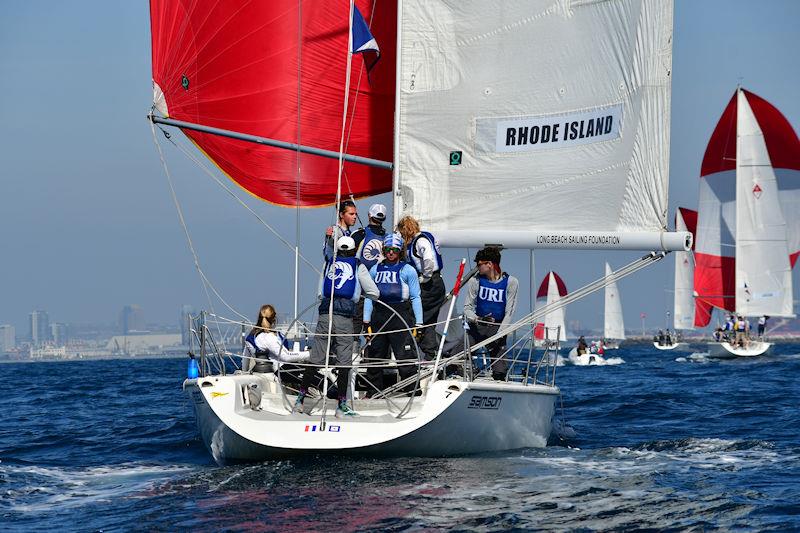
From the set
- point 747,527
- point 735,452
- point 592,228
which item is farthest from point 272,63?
point 747,527

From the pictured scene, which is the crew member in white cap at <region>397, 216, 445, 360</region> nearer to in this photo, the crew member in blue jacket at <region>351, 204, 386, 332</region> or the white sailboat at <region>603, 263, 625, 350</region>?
the crew member in blue jacket at <region>351, 204, 386, 332</region>

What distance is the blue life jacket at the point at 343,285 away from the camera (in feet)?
33.1

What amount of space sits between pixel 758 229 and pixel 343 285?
40777 mm

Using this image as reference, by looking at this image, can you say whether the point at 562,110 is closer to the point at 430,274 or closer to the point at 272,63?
the point at 430,274

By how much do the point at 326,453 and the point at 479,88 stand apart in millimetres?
4352

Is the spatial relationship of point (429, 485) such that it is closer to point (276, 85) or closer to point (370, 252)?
point (370, 252)

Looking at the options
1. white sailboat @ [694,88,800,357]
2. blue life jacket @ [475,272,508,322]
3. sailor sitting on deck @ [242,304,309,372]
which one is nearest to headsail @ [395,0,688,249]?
blue life jacket @ [475,272,508,322]

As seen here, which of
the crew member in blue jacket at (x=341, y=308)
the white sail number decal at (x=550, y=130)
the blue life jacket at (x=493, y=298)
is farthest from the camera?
the blue life jacket at (x=493, y=298)

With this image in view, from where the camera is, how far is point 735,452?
1088 centimetres

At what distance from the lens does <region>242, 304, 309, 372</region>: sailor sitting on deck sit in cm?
1155

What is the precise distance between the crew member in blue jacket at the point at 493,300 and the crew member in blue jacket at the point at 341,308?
5.09 ft

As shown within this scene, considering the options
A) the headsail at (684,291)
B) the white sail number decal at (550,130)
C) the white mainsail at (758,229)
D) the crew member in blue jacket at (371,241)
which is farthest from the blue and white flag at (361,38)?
the headsail at (684,291)

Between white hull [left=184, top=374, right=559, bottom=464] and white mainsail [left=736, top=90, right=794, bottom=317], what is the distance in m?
39.2

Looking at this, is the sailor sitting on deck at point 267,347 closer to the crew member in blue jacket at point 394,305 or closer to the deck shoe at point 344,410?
the crew member in blue jacket at point 394,305
